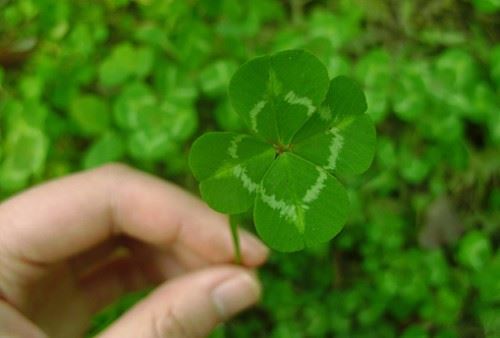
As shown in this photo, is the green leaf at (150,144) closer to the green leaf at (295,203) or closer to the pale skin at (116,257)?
the pale skin at (116,257)

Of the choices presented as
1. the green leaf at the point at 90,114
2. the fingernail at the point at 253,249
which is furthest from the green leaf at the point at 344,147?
the green leaf at the point at 90,114

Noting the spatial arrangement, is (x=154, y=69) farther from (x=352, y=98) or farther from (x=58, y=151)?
(x=352, y=98)

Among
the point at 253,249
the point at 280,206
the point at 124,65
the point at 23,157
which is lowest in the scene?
the point at 253,249

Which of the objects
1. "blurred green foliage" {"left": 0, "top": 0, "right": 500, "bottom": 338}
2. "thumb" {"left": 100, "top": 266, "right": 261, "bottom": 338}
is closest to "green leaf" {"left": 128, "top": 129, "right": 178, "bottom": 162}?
"blurred green foliage" {"left": 0, "top": 0, "right": 500, "bottom": 338}

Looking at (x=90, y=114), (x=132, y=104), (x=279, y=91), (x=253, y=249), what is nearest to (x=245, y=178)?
(x=279, y=91)

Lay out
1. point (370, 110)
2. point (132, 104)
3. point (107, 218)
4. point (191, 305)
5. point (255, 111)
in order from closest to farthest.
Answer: point (255, 111), point (191, 305), point (107, 218), point (370, 110), point (132, 104)

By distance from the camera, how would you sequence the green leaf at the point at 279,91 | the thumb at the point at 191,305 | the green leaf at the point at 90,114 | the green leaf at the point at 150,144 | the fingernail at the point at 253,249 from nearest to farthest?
the green leaf at the point at 279,91 → the thumb at the point at 191,305 → the fingernail at the point at 253,249 → the green leaf at the point at 150,144 → the green leaf at the point at 90,114

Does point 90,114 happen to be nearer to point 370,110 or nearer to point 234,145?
point 370,110
